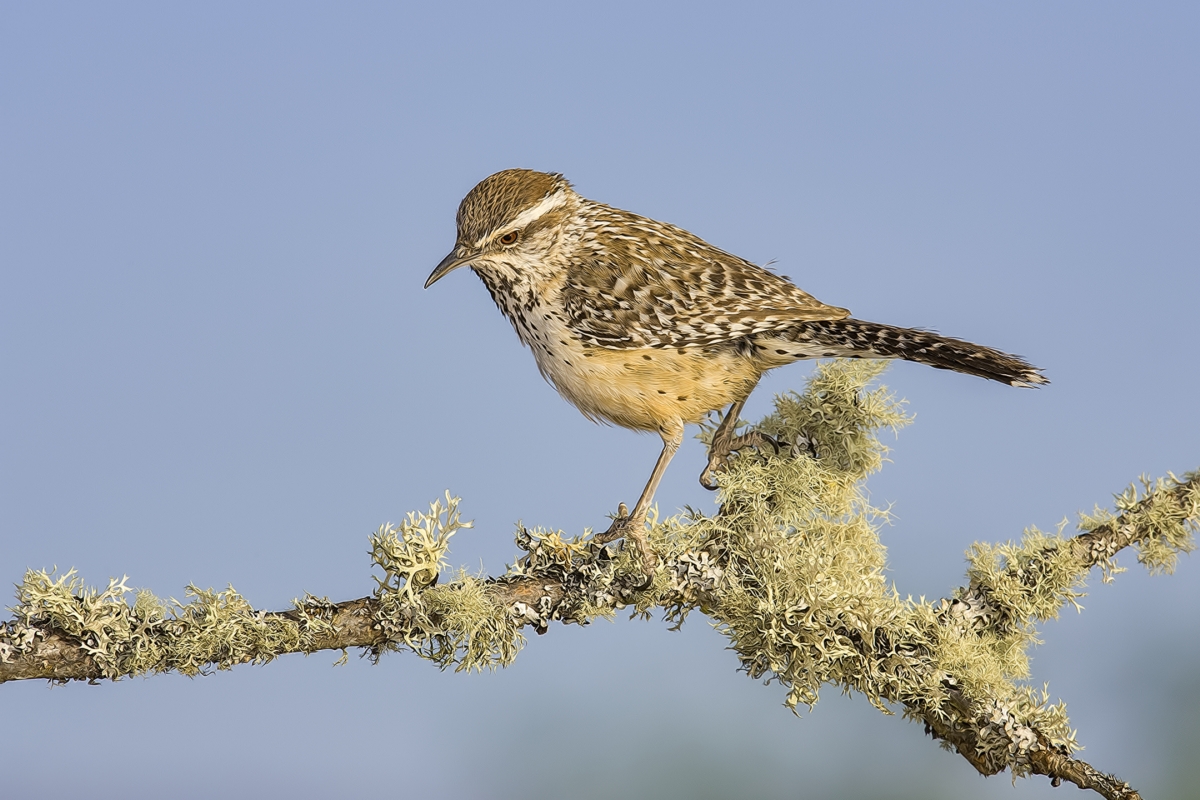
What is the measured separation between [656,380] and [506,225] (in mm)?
757

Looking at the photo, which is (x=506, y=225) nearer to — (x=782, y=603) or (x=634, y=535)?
(x=634, y=535)

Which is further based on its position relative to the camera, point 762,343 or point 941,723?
point 762,343

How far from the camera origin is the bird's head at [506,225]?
3939 millimetres

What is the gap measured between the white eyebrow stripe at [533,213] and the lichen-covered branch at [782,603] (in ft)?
3.60

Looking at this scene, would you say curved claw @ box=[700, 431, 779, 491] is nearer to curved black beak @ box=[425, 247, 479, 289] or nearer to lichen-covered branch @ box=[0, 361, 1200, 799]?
lichen-covered branch @ box=[0, 361, 1200, 799]

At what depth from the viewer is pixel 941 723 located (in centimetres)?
356

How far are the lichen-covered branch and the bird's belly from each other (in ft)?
0.78

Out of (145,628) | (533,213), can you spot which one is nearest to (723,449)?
(533,213)

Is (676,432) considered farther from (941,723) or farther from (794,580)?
(941,723)

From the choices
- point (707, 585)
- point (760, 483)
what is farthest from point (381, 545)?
point (760, 483)

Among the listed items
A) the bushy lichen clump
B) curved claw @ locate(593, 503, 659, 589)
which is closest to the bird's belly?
curved claw @ locate(593, 503, 659, 589)

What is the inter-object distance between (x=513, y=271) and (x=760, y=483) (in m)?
1.16

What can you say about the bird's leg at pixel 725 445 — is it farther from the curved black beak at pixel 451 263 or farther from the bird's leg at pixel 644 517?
the curved black beak at pixel 451 263

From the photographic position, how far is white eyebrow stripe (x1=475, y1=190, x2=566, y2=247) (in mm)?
3951
